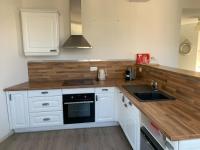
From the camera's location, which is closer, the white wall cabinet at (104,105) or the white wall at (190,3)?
the white wall cabinet at (104,105)

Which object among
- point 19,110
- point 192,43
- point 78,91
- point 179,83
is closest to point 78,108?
point 78,91

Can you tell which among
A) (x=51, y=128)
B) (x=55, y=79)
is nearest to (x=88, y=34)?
(x=55, y=79)

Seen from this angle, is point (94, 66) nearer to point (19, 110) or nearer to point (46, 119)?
point (46, 119)

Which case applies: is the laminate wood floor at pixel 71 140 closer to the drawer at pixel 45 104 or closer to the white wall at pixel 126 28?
the drawer at pixel 45 104

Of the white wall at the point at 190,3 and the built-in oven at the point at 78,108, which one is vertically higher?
the white wall at the point at 190,3

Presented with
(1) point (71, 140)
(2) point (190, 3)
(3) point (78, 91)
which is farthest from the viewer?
(2) point (190, 3)

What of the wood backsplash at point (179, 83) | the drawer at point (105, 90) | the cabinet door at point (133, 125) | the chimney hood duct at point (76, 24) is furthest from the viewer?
the chimney hood duct at point (76, 24)

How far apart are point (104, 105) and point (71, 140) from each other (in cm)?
84

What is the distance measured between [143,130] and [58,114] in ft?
5.68

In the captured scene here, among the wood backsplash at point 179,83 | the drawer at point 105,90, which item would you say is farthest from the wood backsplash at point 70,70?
the wood backsplash at point 179,83

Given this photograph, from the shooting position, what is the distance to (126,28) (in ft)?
12.6

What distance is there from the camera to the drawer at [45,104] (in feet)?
10.3

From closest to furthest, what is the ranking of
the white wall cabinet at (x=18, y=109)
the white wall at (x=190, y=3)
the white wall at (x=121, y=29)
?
the white wall cabinet at (x=18, y=109)
the white wall at (x=121, y=29)
the white wall at (x=190, y=3)

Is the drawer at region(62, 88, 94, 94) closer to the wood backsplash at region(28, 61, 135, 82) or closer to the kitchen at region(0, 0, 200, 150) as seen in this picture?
the kitchen at region(0, 0, 200, 150)
